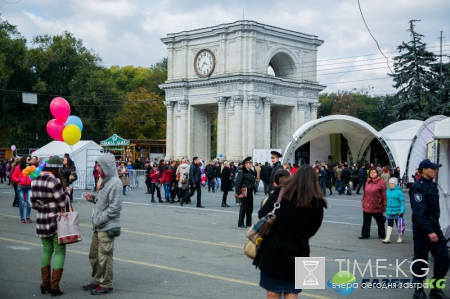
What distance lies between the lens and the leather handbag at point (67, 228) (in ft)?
27.0

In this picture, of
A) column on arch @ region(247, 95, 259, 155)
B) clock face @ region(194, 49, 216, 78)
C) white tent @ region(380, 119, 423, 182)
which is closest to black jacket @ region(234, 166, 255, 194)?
white tent @ region(380, 119, 423, 182)

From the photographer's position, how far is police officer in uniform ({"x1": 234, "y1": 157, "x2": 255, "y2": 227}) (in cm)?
1647

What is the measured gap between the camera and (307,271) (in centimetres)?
548

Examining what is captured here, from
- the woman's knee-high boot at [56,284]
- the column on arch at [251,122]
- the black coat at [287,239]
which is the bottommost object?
the woman's knee-high boot at [56,284]

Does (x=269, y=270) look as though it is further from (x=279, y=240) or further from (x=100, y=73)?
(x=100, y=73)

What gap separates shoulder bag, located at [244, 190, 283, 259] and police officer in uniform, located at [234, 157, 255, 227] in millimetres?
10731

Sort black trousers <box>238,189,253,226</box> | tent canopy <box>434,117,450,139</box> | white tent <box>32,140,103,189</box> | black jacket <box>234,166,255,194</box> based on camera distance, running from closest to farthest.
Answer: tent canopy <box>434,117,450,139</box>
black trousers <box>238,189,253,226</box>
black jacket <box>234,166,255,194</box>
white tent <box>32,140,103,189</box>

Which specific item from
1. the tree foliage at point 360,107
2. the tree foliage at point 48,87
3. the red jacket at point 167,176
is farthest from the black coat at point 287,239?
the tree foliage at point 360,107

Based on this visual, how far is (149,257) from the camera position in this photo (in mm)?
11258

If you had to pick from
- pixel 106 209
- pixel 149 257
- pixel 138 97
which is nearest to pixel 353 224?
pixel 149 257

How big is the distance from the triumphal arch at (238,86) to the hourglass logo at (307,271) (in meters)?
45.9

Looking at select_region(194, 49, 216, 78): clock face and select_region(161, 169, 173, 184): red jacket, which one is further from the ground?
select_region(194, 49, 216, 78): clock face

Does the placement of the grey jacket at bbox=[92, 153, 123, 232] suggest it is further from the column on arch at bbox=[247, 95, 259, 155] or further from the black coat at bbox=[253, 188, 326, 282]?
the column on arch at bbox=[247, 95, 259, 155]

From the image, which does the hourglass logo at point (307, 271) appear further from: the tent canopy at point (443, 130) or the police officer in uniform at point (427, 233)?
the tent canopy at point (443, 130)
